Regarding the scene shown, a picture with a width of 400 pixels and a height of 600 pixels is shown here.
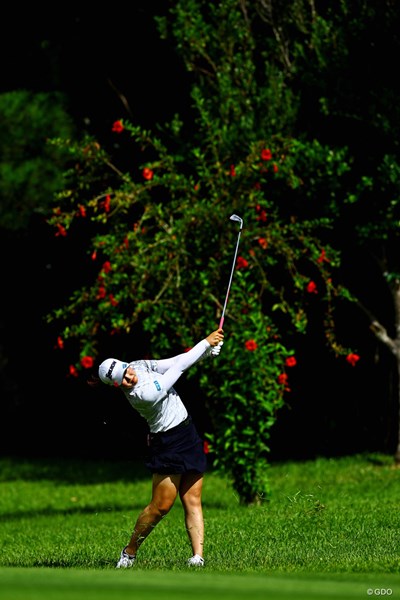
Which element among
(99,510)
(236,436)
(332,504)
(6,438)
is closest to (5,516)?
(99,510)

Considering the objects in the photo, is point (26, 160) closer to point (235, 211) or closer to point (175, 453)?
point (235, 211)

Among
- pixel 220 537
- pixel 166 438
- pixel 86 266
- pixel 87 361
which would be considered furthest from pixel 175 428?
pixel 86 266

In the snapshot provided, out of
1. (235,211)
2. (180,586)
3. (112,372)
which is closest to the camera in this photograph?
(180,586)

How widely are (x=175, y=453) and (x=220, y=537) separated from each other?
243 cm

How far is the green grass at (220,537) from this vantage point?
25.8 ft

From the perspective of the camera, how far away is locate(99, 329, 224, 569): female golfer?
995 centimetres

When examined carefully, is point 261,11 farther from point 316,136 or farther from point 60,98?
point 60,98

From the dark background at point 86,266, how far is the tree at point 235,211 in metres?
2.31

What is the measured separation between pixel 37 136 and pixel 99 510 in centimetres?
625

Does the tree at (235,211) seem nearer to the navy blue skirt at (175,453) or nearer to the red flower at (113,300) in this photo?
the red flower at (113,300)

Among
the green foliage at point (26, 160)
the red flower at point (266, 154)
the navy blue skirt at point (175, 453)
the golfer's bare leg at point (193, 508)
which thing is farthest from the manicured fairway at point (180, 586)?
the green foliage at point (26, 160)

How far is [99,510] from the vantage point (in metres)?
18.3

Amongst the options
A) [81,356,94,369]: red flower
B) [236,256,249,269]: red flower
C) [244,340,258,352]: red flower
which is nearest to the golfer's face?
[244,340,258,352]: red flower

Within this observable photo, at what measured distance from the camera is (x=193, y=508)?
10258mm
